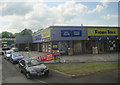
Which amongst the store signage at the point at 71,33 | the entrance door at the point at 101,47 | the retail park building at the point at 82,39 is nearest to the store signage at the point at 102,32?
the retail park building at the point at 82,39

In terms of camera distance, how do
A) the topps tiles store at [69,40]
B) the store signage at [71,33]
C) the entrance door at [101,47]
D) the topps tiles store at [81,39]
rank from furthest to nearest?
1. the entrance door at [101,47]
2. the store signage at [71,33]
3. the topps tiles store at [81,39]
4. the topps tiles store at [69,40]

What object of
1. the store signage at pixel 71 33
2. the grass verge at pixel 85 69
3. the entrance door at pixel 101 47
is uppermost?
the store signage at pixel 71 33

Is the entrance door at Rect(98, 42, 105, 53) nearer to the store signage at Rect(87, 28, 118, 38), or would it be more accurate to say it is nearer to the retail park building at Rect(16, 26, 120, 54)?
the retail park building at Rect(16, 26, 120, 54)

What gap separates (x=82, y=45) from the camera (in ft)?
81.7

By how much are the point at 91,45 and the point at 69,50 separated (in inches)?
214

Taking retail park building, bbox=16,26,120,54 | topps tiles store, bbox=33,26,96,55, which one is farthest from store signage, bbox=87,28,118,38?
topps tiles store, bbox=33,26,96,55

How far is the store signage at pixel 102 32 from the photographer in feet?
81.3

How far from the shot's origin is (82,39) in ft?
79.7

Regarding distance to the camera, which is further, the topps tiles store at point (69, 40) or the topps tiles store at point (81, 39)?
the topps tiles store at point (81, 39)

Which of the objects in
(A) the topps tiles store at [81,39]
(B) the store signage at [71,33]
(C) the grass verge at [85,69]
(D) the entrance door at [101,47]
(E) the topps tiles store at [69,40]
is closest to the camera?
(C) the grass verge at [85,69]

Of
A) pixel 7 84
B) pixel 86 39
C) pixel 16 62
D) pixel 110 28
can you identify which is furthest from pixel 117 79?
pixel 110 28

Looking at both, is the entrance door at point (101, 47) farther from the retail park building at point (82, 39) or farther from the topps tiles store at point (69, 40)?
the topps tiles store at point (69, 40)

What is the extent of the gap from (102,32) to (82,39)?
4.62 metres

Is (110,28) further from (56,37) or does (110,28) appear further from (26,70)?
(26,70)
